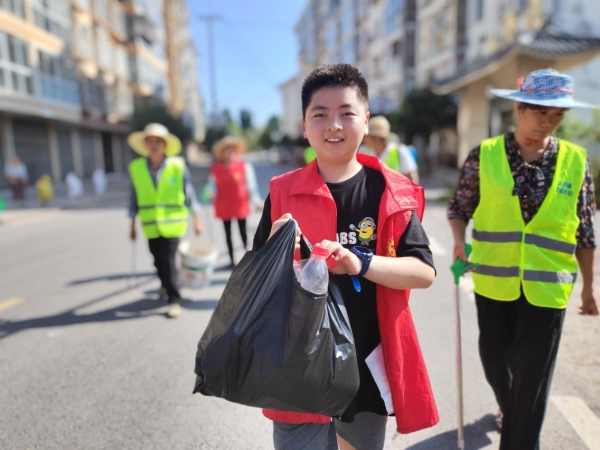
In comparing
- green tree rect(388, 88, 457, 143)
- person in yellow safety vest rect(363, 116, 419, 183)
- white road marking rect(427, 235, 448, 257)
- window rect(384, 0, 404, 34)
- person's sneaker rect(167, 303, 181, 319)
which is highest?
window rect(384, 0, 404, 34)

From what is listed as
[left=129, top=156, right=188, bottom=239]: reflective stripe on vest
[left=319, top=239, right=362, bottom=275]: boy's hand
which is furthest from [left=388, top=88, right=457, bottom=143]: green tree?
[left=319, top=239, right=362, bottom=275]: boy's hand

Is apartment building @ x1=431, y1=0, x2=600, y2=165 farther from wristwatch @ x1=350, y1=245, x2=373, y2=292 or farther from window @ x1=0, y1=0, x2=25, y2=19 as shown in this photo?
window @ x1=0, y1=0, x2=25, y2=19

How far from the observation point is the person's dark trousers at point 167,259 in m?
4.83

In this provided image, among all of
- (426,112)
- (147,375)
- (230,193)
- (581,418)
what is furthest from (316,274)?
(426,112)

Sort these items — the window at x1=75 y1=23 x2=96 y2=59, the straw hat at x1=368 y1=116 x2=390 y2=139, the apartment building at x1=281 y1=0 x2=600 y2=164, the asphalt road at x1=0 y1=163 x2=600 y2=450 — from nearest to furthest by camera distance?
the asphalt road at x1=0 y1=163 x2=600 y2=450, the straw hat at x1=368 y1=116 x2=390 y2=139, the apartment building at x1=281 y1=0 x2=600 y2=164, the window at x1=75 y1=23 x2=96 y2=59

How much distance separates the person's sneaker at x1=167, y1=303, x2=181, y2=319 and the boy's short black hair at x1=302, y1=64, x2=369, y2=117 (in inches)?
140

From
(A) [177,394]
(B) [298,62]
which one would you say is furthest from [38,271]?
(B) [298,62]

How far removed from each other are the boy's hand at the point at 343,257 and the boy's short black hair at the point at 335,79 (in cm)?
55

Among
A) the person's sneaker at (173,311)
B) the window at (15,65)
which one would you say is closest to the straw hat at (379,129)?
the person's sneaker at (173,311)

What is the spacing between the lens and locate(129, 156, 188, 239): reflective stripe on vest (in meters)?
4.75

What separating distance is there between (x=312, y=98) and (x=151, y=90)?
144 feet

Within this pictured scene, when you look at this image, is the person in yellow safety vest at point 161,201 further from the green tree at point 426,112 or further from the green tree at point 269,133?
the green tree at point 269,133

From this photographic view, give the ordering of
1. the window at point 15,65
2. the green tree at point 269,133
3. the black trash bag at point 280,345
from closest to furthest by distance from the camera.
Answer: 1. the black trash bag at point 280,345
2. the window at point 15,65
3. the green tree at point 269,133

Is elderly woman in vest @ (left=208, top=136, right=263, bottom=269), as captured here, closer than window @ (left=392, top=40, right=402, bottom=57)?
Yes
